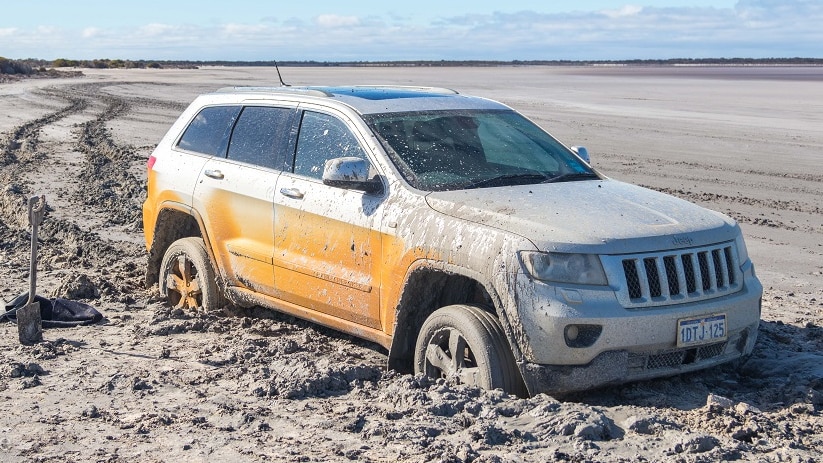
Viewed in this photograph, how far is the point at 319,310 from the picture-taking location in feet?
21.1

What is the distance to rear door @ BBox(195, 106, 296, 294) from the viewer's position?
6.82m

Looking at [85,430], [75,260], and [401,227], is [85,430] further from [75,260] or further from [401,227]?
[75,260]

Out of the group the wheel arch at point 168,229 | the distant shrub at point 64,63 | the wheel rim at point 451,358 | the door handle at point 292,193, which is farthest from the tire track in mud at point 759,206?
the distant shrub at point 64,63

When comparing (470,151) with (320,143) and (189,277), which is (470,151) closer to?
(320,143)

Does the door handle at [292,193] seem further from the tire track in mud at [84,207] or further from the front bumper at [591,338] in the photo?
the tire track in mud at [84,207]

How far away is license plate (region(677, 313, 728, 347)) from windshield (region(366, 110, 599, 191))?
4.49ft

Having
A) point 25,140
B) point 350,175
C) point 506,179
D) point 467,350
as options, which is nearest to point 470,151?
point 506,179

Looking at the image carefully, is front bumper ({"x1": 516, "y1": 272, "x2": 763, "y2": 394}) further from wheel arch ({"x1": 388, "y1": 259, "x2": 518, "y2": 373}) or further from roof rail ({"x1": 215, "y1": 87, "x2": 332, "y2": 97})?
roof rail ({"x1": 215, "y1": 87, "x2": 332, "y2": 97})

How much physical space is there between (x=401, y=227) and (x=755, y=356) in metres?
2.34

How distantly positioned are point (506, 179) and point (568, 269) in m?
1.18

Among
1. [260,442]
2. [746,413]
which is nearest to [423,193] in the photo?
[260,442]

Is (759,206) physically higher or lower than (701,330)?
lower

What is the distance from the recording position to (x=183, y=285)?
7.88 meters

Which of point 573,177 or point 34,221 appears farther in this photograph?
point 34,221
